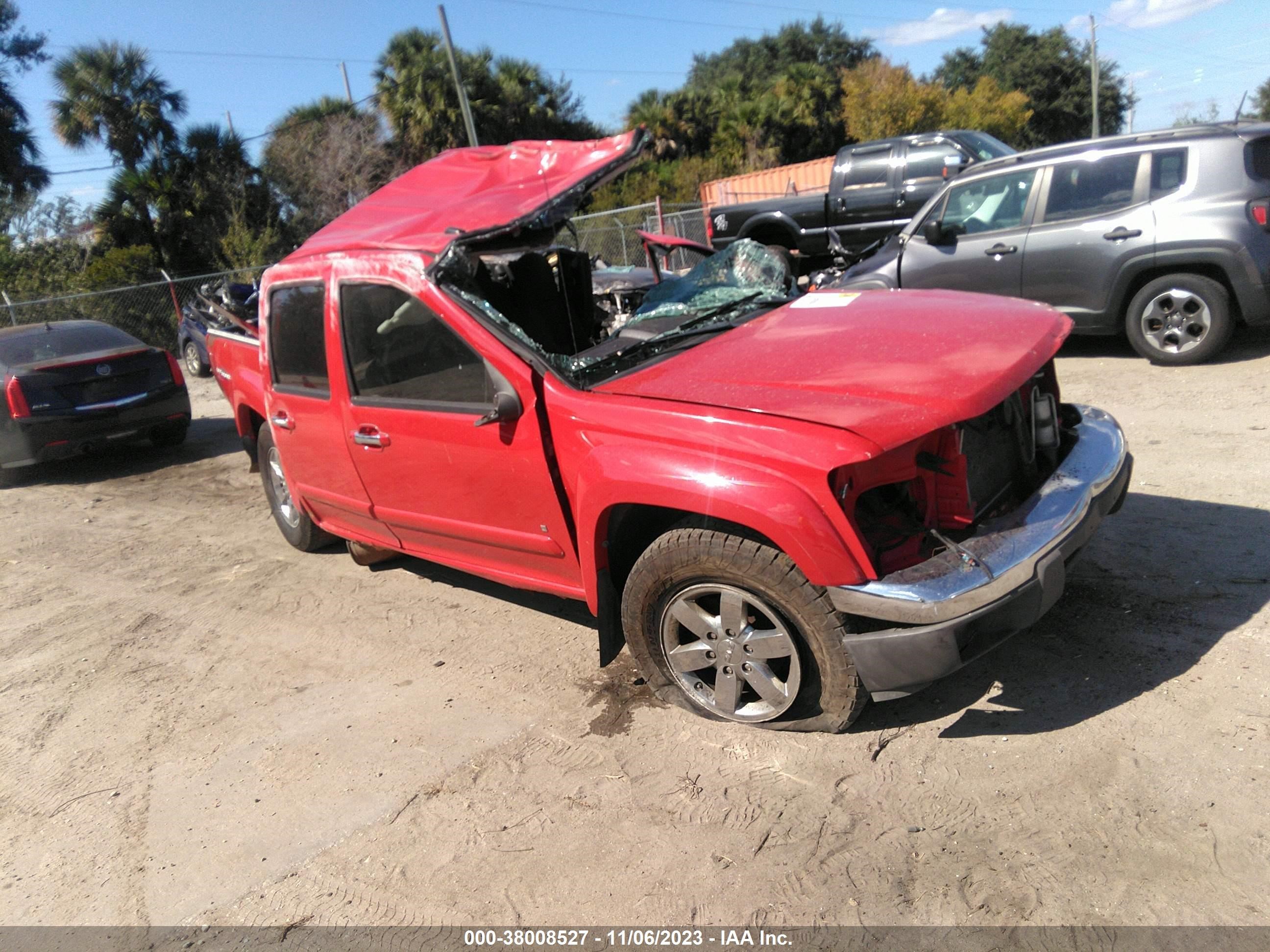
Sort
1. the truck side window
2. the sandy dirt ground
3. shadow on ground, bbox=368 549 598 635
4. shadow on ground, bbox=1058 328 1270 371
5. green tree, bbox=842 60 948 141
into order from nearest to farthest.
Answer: the sandy dirt ground < the truck side window < shadow on ground, bbox=368 549 598 635 < shadow on ground, bbox=1058 328 1270 371 < green tree, bbox=842 60 948 141

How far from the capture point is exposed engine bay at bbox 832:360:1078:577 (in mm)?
2975

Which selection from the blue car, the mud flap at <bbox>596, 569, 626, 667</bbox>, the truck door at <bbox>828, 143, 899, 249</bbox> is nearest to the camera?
the mud flap at <bbox>596, 569, 626, 667</bbox>

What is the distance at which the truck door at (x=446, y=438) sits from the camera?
368 centimetres

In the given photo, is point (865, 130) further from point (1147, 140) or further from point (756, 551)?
point (756, 551)

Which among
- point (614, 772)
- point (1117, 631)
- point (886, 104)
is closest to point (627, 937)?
point (614, 772)

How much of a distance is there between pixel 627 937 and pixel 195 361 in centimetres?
1482

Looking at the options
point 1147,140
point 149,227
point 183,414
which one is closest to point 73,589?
point 183,414

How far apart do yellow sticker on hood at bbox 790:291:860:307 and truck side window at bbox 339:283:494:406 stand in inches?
61.9

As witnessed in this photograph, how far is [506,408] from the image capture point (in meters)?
3.59

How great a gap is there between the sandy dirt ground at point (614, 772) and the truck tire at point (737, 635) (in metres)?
0.14

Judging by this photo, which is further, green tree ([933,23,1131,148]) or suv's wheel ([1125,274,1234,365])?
green tree ([933,23,1131,148])

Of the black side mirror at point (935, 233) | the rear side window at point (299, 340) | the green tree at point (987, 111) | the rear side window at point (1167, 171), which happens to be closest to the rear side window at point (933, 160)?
the black side mirror at point (935, 233)

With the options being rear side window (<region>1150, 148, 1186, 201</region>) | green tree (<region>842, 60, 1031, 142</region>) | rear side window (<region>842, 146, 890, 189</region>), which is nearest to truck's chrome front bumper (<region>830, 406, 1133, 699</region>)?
rear side window (<region>1150, 148, 1186, 201</region>)

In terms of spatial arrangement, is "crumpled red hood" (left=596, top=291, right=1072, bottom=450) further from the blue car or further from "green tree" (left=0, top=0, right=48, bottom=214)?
"green tree" (left=0, top=0, right=48, bottom=214)
